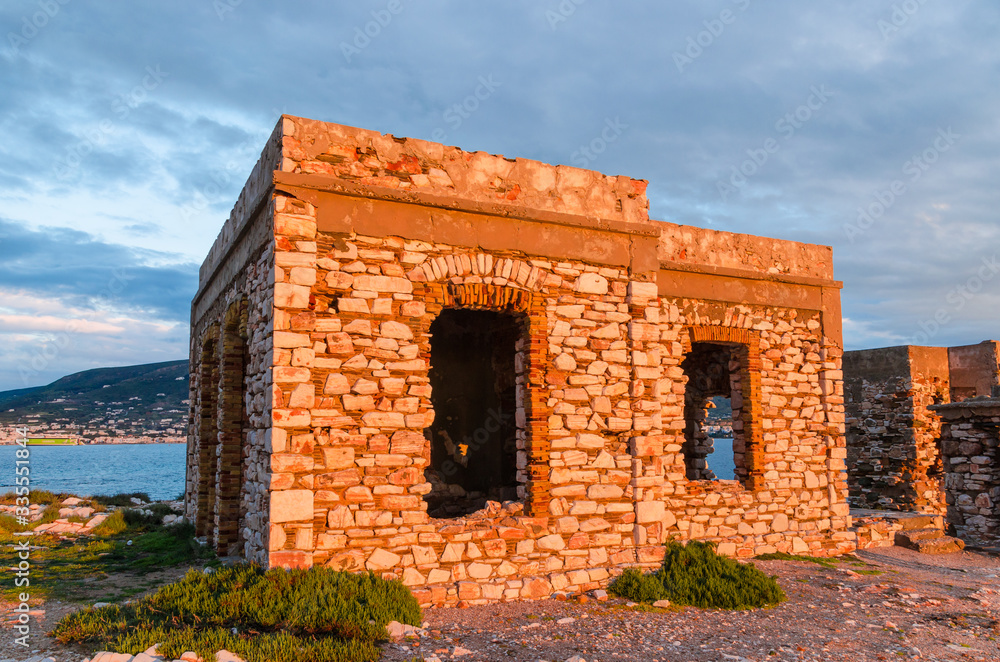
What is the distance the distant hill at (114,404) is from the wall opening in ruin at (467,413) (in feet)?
205

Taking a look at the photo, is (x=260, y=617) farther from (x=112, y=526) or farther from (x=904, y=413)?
(x=904, y=413)

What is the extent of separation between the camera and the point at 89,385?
7788cm

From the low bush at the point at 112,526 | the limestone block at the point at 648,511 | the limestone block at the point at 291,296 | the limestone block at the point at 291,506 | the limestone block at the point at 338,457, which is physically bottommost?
the low bush at the point at 112,526

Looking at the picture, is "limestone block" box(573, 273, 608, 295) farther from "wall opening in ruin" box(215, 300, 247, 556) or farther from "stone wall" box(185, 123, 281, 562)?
"wall opening in ruin" box(215, 300, 247, 556)

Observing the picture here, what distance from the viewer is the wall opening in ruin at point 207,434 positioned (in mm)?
9891

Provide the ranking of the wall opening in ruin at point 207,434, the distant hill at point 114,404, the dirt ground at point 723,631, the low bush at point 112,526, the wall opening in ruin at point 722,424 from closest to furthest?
the dirt ground at point 723,631
the wall opening in ruin at point 207,434
the low bush at point 112,526
the wall opening in ruin at point 722,424
the distant hill at point 114,404

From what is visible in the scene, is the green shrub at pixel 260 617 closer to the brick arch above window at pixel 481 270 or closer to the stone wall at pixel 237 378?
the stone wall at pixel 237 378

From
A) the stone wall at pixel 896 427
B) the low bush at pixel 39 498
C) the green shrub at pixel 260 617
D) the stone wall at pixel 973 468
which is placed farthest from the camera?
the low bush at pixel 39 498

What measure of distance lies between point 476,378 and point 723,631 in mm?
5052

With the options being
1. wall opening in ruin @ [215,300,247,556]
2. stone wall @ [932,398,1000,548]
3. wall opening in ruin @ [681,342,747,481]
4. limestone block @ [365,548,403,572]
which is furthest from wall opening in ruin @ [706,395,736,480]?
wall opening in ruin @ [215,300,247,556]

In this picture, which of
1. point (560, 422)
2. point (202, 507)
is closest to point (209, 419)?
point (202, 507)

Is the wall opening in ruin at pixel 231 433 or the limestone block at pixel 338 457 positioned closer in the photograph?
the limestone block at pixel 338 457

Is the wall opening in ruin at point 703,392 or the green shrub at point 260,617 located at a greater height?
the wall opening in ruin at point 703,392

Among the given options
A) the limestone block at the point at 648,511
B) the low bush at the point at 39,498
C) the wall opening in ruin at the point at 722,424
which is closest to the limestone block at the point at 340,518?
the limestone block at the point at 648,511
